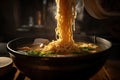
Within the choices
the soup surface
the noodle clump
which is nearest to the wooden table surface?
the soup surface

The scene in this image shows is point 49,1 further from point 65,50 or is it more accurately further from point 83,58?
point 83,58

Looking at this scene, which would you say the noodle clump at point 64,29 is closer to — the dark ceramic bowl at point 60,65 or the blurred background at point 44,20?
the dark ceramic bowl at point 60,65

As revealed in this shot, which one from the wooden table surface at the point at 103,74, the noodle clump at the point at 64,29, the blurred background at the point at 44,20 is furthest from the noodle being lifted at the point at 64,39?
the blurred background at the point at 44,20

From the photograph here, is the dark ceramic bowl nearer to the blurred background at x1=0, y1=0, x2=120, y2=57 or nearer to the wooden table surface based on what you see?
the wooden table surface

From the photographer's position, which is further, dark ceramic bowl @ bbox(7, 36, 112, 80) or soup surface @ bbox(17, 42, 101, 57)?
soup surface @ bbox(17, 42, 101, 57)

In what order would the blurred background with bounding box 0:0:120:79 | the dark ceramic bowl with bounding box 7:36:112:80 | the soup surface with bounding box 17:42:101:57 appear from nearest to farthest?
the dark ceramic bowl with bounding box 7:36:112:80 < the soup surface with bounding box 17:42:101:57 < the blurred background with bounding box 0:0:120:79

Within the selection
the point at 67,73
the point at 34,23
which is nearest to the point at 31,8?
the point at 34,23

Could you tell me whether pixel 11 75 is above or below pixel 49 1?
below

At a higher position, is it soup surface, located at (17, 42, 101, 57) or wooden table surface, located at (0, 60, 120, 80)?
soup surface, located at (17, 42, 101, 57)
